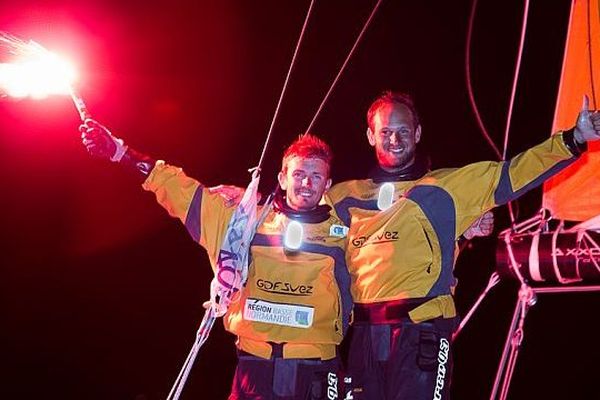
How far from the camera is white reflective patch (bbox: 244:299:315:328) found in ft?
13.2

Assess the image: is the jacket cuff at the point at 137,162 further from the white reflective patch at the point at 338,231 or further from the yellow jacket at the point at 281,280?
the white reflective patch at the point at 338,231

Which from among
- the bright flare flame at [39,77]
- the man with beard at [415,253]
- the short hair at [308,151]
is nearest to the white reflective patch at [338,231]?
the man with beard at [415,253]

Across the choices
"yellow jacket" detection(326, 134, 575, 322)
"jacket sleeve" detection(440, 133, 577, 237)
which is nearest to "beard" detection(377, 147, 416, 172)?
"yellow jacket" detection(326, 134, 575, 322)

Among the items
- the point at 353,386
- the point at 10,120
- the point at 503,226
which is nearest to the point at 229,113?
the point at 10,120

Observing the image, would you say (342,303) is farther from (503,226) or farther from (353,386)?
(503,226)

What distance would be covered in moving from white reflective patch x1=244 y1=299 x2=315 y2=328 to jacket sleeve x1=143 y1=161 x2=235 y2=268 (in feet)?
1.34

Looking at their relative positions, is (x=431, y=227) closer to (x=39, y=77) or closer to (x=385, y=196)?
(x=385, y=196)

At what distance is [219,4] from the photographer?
8.54m

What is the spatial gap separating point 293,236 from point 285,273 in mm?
189

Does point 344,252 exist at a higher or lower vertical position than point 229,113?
lower

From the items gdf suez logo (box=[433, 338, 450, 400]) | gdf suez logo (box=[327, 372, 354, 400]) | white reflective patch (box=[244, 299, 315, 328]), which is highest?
white reflective patch (box=[244, 299, 315, 328])

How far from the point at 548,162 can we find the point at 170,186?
1.84 meters

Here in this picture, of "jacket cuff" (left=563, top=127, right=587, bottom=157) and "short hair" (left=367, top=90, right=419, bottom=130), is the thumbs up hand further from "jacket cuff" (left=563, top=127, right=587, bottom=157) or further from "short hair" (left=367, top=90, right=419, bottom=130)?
"short hair" (left=367, top=90, right=419, bottom=130)

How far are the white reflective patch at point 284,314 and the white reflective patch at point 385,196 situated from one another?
1.93 ft
